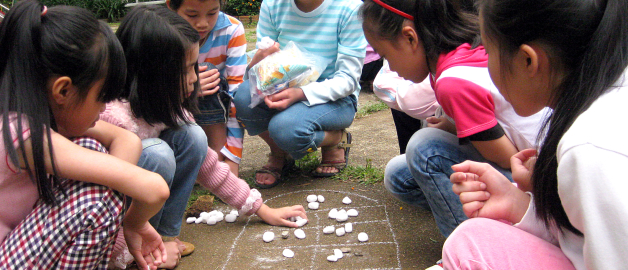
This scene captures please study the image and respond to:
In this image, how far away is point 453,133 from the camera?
2096mm

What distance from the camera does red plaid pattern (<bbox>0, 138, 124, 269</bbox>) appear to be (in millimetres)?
1415

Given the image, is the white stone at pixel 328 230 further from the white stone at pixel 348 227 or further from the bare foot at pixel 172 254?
the bare foot at pixel 172 254

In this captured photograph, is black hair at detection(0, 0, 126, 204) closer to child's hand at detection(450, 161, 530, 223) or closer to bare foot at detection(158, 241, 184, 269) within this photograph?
bare foot at detection(158, 241, 184, 269)

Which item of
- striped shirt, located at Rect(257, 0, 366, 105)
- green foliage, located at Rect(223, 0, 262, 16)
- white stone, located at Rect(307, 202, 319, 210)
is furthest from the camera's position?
green foliage, located at Rect(223, 0, 262, 16)

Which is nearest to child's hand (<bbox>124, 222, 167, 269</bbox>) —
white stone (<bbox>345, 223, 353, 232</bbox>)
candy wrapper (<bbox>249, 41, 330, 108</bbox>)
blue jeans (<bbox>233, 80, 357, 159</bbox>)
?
white stone (<bbox>345, 223, 353, 232</bbox>)

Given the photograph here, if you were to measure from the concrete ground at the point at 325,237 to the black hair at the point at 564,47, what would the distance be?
0.88 m

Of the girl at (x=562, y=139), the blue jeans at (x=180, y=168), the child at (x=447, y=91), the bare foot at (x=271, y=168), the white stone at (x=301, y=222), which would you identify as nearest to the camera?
the girl at (x=562, y=139)

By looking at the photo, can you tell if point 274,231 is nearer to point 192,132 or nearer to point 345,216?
point 345,216

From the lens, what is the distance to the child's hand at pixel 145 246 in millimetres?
1783

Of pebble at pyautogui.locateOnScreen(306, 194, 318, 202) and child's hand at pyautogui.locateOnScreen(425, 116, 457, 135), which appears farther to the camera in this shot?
pebble at pyautogui.locateOnScreen(306, 194, 318, 202)

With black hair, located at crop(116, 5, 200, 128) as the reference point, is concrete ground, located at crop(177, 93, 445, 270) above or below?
below

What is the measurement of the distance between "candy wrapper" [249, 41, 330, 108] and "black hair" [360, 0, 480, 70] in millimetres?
803

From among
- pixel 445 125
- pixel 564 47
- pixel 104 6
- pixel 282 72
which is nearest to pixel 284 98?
pixel 282 72

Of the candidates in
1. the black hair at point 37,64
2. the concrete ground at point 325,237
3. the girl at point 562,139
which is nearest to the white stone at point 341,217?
the concrete ground at point 325,237
